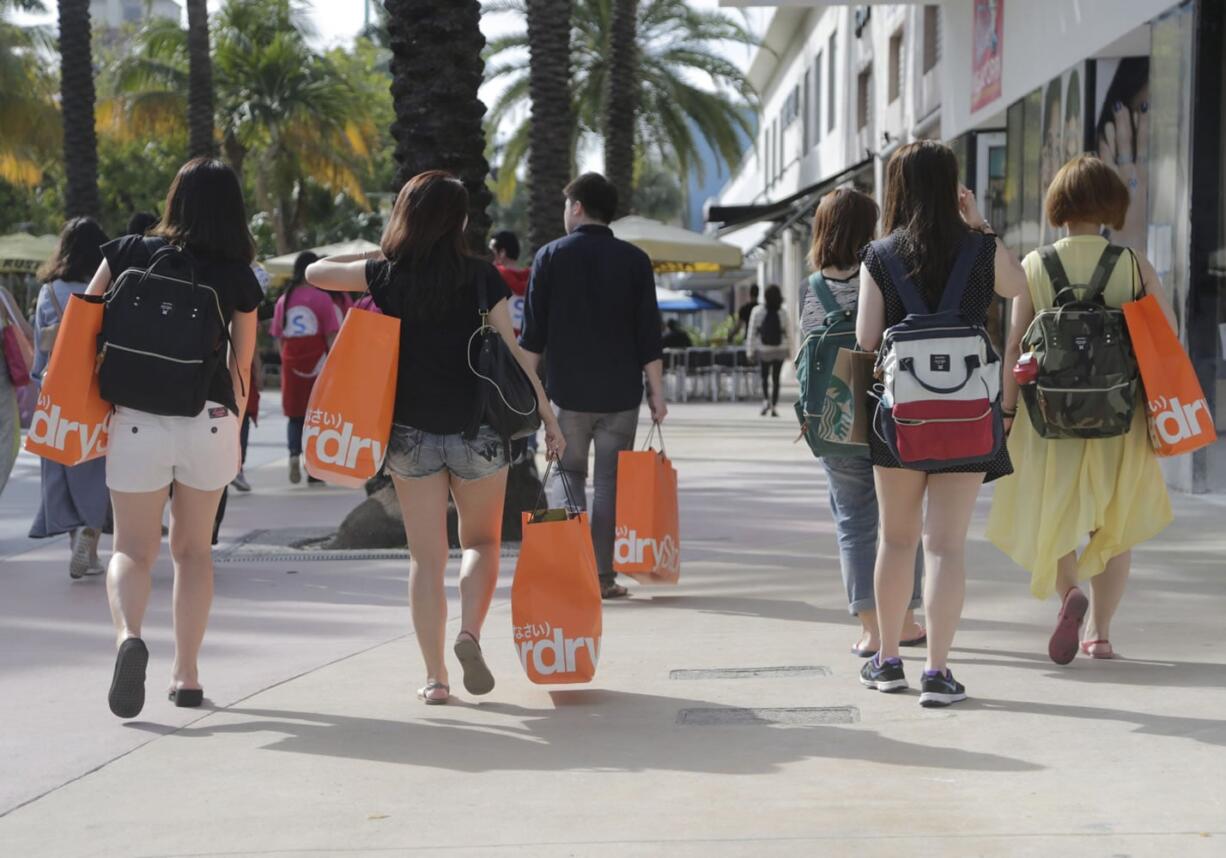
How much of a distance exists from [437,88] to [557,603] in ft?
16.4

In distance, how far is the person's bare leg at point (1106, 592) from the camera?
6180mm

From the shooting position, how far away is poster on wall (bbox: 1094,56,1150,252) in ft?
44.2

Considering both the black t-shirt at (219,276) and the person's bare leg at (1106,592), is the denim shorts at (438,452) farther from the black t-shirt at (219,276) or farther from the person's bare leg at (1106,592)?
the person's bare leg at (1106,592)

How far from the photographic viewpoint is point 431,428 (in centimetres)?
557

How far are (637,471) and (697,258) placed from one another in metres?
14.7

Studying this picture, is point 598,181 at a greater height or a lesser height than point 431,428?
greater

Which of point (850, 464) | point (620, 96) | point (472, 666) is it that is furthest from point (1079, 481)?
point (620, 96)

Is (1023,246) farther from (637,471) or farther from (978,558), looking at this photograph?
(637,471)

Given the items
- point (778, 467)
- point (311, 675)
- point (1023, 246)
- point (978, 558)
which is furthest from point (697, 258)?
point (311, 675)

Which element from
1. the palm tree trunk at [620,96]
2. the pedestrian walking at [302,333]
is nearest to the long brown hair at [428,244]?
the pedestrian walking at [302,333]

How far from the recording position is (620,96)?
24.0 metres

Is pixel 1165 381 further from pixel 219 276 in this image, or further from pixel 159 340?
pixel 159 340

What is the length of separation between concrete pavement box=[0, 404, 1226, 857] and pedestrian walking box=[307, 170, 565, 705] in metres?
0.58

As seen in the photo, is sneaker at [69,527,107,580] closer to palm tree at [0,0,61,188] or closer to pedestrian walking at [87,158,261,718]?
pedestrian walking at [87,158,261,718]
